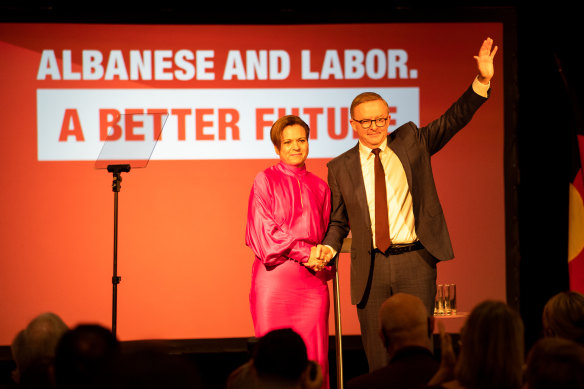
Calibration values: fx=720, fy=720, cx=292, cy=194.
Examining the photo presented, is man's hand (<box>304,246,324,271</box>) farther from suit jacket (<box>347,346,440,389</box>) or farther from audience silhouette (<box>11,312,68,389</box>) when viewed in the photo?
audience silhouette (<box>11,312,68,389</box>)

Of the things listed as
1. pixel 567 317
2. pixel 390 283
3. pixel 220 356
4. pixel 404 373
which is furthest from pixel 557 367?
pixel 220 356

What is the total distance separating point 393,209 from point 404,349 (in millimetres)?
1176

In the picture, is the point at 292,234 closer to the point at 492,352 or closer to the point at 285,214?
the point at 285,214

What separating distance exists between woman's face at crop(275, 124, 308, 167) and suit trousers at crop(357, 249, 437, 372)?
63 centimetres

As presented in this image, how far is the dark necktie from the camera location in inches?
132

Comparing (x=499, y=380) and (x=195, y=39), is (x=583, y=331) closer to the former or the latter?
(x=499, y=380)

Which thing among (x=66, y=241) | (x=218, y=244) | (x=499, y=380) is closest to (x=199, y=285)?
(x=218, y=244)

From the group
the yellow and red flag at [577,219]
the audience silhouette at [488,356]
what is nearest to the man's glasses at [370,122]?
the audience silhouette at [488,356]

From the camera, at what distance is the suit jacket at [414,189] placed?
11.1 feet

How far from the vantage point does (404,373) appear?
2.20 metres

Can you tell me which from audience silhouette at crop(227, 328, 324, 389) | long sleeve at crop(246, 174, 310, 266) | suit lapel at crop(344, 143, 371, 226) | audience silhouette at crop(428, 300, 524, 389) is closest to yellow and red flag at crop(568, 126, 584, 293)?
suit lapel at crop(344, 143, 371, 226)

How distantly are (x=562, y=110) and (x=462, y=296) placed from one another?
1657 millimetres

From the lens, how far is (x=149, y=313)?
5.45 meters

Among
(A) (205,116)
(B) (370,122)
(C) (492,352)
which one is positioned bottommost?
(C) (492,352)
